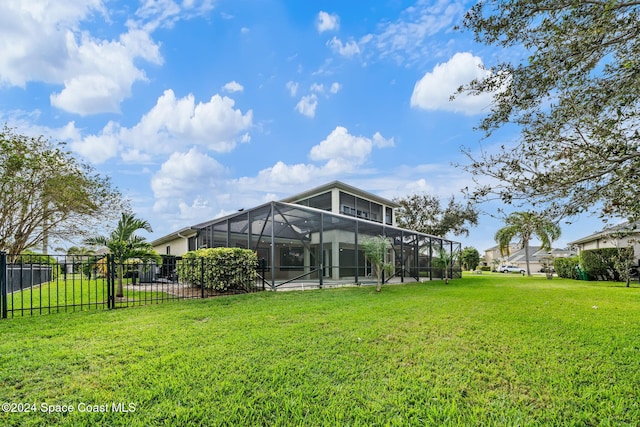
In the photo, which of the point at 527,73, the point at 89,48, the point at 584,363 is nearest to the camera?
the point at 584,363

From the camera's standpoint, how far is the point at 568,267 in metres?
24.3

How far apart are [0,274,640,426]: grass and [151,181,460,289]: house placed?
7038 millimetres

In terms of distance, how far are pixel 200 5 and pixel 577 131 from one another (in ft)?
28.8

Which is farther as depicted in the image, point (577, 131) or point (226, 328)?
point (226, 328)

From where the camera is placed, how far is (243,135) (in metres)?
12.9

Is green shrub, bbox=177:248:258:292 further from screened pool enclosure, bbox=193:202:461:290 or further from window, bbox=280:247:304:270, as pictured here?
window, bbox=280:247:304:270

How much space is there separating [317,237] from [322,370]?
14.1m

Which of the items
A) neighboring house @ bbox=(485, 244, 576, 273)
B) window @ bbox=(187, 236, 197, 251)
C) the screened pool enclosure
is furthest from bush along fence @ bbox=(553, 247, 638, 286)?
window @ bbox=(187, 236, 197, 251)

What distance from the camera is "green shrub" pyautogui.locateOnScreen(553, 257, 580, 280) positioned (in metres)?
23.2

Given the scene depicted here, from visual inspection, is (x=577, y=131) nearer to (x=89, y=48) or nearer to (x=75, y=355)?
(x=75, y=355)

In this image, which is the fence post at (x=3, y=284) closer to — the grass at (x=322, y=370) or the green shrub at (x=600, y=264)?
the grass at (x=322, y=370)

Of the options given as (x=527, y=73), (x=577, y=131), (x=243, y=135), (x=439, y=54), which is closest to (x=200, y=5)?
(x=243, y=135)

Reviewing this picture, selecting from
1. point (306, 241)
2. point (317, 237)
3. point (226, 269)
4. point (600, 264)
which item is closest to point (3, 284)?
point (226, 269)

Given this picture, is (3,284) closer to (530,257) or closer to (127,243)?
(127,243)
